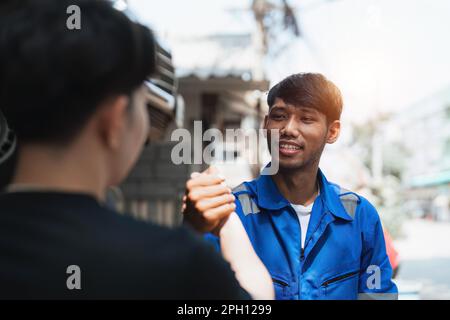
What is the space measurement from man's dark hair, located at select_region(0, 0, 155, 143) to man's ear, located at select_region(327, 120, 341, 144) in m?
0.83

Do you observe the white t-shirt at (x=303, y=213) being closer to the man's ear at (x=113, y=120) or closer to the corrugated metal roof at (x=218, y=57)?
the man's ear at (x=113, y=120)

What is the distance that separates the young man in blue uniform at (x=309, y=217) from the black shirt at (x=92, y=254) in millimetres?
598

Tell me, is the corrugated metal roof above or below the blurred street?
above

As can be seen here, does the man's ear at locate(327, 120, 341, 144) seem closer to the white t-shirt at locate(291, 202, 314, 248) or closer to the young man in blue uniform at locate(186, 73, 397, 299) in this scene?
the young man in blue uniform at locate(186, 73, 397, 299)

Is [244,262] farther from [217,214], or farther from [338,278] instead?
[338,278]

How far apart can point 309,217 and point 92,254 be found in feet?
2.62

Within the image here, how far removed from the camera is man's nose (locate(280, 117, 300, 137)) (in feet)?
4.32

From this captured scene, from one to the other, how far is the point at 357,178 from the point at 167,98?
5.66ft

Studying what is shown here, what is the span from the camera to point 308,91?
51.8 inches

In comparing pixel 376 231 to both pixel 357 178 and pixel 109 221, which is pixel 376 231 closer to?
pixel 109 221

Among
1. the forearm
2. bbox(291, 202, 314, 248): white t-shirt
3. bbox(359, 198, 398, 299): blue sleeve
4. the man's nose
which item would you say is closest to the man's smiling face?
the man's nose

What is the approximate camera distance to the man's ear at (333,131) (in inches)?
55.4

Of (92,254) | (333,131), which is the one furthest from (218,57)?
(92,254)
